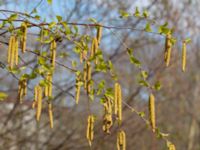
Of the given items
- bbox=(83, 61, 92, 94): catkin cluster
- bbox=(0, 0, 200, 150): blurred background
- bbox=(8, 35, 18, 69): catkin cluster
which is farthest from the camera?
bbox=(0, 0, 200, 150): blurred background

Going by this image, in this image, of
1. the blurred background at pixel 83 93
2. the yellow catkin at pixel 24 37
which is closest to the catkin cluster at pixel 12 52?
the yellow catkin at pixel 24 37

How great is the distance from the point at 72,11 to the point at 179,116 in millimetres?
7651

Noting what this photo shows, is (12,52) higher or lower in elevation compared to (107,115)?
higher

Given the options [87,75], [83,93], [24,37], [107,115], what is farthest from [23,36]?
[83,93]

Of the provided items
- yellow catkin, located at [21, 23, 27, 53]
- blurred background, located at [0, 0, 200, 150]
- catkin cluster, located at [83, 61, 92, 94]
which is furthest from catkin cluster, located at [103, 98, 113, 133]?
blurred background, located at [0, 0, 200, 150]

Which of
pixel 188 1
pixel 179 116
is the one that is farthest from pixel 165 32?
pixel 179 116

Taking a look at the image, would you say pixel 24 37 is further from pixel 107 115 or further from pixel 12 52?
pixel 107 115

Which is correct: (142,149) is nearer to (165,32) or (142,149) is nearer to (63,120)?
(63,120)

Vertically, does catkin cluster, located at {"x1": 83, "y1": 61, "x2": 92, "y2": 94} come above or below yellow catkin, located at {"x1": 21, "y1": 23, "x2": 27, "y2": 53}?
below

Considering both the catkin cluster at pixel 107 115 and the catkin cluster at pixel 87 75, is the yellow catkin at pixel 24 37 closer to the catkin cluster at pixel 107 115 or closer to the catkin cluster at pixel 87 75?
the catkin cluster at pixel 87 75

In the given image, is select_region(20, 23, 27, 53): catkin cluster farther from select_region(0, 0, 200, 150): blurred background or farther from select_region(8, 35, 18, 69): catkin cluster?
select_region(0, 0, 200, 150): blurred background

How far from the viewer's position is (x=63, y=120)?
646 centimetres

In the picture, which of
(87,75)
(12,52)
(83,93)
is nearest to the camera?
(12,52)

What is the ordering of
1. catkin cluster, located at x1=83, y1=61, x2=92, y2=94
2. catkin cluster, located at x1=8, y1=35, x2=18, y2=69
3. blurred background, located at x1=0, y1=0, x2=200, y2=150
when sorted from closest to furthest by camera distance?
catkin cluster, located at x1=8, y1=35, x2=18, y2=69 < catkin cluster, located at x1=83, y1=61, x2=92, y2=94 < blurred background, located at x1=0, y1=0, x2=200, y2=150
